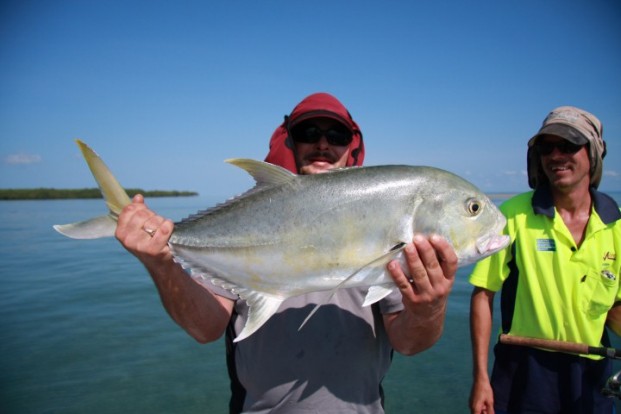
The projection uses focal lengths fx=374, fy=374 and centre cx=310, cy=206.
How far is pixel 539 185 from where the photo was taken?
3.48m

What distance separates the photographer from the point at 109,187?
6.90 ft

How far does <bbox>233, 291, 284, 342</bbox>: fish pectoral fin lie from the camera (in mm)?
1997

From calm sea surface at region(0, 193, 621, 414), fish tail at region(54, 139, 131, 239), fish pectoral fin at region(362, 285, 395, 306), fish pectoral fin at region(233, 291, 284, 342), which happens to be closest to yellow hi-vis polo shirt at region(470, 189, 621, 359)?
fish pectoral fin at region(362, 285, 395, 306)

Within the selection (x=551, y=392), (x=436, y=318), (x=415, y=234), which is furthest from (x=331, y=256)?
(x=551, y=392)

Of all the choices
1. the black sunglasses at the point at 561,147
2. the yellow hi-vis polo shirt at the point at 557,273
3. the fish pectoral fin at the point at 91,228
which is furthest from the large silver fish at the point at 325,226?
the black sunglasses at the point at 561,147

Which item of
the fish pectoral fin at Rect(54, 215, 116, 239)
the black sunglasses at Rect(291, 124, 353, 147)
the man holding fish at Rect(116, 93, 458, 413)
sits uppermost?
the black sunglasses at Rect(291, 124, 353, 147)

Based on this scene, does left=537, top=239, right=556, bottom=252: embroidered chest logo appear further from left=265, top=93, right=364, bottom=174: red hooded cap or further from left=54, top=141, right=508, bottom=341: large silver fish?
left=265, top=93, right=364, bottom=174: red hooded cap

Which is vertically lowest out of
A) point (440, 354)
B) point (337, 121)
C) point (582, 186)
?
point (440, 354)

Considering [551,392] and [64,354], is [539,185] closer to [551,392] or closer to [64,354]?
[551,392]

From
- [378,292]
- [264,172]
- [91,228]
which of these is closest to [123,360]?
[91,228]

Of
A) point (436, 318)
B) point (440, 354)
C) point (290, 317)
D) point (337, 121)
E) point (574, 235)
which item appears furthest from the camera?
point (440, 354)

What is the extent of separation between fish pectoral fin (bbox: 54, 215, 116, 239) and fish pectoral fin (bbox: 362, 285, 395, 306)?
1.38 metres

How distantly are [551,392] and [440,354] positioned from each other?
3885mm

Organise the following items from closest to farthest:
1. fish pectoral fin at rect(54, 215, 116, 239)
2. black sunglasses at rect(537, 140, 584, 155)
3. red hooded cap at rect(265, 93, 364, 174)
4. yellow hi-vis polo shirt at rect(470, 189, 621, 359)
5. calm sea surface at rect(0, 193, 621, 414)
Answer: fish pectoral fin at rect(54, 215, 116, 239) < red hooded cap at rect(265, 93, 364, 174) < yellow hi-vis polo shirt at rect(470, 189, 621, 359) < black sunglasses at rect(537, 140, 584, 155) < calm sea surface at rect(0, 193, 621, 414)
